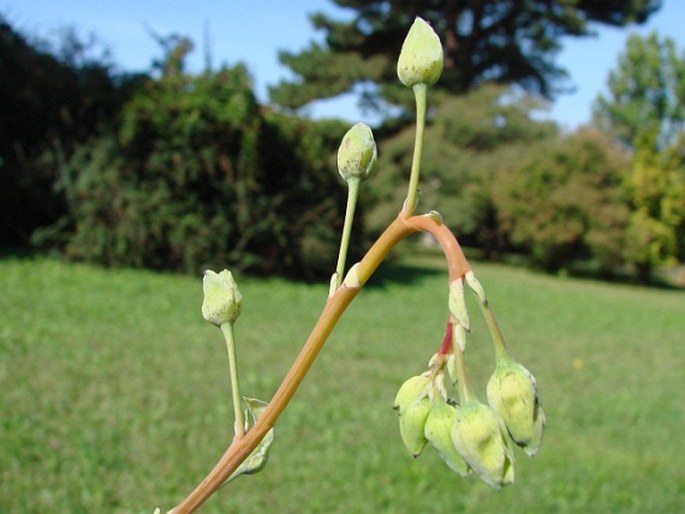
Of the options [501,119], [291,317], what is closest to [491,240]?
[501,119]

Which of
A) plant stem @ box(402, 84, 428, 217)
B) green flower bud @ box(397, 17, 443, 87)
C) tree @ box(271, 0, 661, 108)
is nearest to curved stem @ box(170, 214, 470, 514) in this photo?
plant stem @ box(402, 84, 428, 217)

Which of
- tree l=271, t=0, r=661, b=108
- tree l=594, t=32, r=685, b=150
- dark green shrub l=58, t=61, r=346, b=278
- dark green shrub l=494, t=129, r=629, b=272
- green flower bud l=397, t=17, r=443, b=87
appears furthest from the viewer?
tree l=594, t=32, r=685, b=150

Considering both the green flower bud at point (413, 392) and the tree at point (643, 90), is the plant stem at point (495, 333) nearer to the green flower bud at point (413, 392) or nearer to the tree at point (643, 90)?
the green flower bud at point (413, 392)

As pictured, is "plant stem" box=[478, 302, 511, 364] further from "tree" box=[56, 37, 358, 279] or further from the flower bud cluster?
"tree" box=[56, 37, 358, 279]

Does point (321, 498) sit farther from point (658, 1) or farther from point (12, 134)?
point (658, 1)

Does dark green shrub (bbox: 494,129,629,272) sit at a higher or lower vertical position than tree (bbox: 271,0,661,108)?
lower

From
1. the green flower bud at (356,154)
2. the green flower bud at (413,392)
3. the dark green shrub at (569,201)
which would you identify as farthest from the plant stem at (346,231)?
the dark green shrub at (569,201)

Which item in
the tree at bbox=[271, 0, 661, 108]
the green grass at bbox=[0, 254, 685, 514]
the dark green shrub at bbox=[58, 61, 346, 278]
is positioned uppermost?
the tree at bbox=[271, 0, 661, 108]
